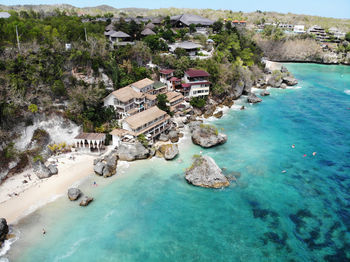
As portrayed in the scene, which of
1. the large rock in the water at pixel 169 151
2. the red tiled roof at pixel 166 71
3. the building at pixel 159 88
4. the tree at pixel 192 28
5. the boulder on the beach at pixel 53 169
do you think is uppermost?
the tree at pixel 192 28

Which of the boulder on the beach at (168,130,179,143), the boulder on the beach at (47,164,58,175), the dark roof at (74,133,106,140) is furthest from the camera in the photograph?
the boulder on the beach at (168,130,179,143)

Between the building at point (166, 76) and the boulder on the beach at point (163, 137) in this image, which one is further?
the building at point (166, 76)

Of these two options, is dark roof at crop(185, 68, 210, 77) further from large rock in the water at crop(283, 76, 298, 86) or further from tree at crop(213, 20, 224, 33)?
tree at crop(213, 20, 224, 33)

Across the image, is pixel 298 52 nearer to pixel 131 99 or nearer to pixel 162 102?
pixel 162 102

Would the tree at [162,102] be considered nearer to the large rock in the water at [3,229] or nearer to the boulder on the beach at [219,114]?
the boulder on the beach at [219,114]

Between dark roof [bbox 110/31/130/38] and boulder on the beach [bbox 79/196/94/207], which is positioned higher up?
dark roof [bbox 110/31/130/38]

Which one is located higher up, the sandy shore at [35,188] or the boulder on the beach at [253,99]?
the boulder on the beach at [253,99]

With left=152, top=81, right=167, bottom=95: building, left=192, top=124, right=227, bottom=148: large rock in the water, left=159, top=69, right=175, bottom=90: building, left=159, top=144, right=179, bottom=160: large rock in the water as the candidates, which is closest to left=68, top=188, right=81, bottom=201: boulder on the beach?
left=159, top=144, right=179, bottom=160: large rock in the water

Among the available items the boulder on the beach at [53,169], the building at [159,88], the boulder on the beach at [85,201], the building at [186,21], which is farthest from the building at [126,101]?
the building at [186,21]
